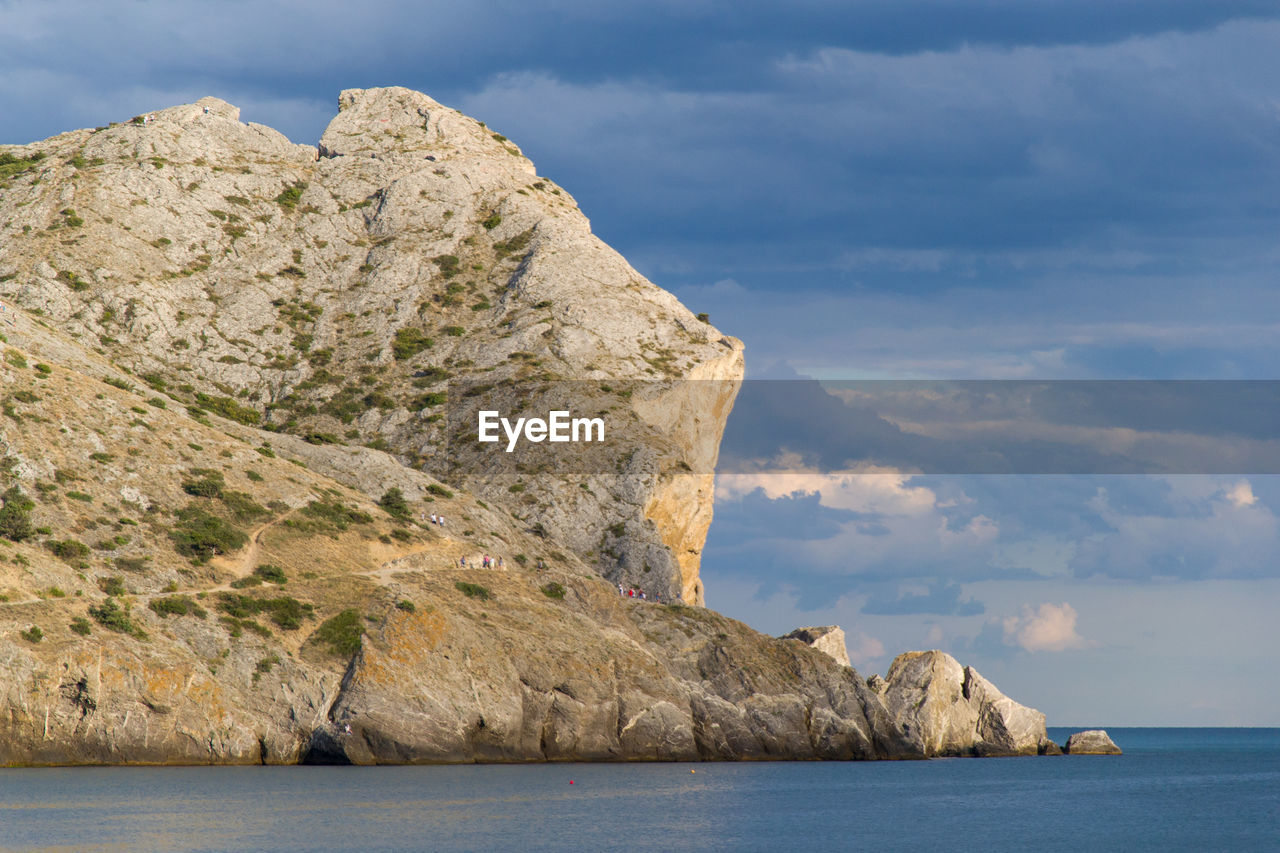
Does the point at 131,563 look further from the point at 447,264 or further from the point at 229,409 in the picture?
the point at 447,264

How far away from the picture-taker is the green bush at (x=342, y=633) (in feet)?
308

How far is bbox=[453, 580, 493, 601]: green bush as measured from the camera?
107m

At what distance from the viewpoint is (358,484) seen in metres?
124

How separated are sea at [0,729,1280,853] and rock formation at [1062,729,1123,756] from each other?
6379 centimetres

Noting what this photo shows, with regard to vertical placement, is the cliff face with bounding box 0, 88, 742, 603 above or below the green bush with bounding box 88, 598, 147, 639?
above

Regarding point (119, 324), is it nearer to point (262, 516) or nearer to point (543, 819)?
point (262, 516)

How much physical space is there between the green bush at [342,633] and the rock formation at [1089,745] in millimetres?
105100

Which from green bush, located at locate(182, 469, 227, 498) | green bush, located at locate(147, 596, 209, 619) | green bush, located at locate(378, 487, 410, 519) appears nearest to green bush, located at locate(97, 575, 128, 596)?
green bush, located at locate(147, 596, 209, 619)

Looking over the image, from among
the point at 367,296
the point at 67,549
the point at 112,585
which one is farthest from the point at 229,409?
the point at 112,585

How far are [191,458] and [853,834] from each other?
70.7 m

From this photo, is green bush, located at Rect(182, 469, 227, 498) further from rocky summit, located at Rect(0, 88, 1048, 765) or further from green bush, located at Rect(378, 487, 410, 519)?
green bush, located at Rect(378, 487, 410, 519)

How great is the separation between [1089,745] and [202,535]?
120806 millimetres

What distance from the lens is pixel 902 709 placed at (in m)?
130

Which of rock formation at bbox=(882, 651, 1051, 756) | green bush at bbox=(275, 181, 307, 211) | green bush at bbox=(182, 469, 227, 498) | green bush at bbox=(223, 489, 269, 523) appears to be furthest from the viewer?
green bush at bbox=(275, 181, 307, 211)
